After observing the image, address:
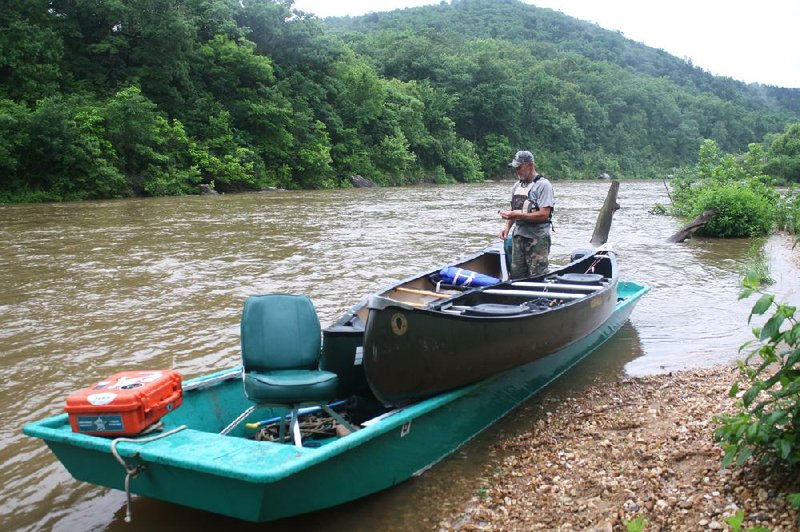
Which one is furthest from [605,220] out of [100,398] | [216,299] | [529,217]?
[100,398]

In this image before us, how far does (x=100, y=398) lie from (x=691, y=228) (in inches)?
583

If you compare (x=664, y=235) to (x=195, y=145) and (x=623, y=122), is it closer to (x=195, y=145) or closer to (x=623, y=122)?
(x=195, y=145)

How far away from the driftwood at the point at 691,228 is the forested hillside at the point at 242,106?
19600mm

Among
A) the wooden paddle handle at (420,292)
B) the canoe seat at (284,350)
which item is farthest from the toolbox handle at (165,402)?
the wooden paddle handle at (420,292)

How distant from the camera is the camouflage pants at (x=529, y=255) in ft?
24.2

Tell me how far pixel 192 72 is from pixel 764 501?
116 ft

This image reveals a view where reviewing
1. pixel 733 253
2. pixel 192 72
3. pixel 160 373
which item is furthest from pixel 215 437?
pixel 192 72

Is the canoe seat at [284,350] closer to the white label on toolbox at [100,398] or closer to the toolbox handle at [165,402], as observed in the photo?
the toolbox handle at [165,402]

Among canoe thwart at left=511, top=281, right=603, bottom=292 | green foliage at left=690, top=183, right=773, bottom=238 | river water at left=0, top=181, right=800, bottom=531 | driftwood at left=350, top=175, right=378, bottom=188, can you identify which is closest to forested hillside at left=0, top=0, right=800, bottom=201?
driftwood at left=350, top=175, right=378, bottom=188

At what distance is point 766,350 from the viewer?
299 cm

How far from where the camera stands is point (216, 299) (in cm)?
912

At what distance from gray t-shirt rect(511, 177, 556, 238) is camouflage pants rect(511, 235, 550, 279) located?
77 mm

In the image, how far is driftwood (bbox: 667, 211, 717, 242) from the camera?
50.8ft

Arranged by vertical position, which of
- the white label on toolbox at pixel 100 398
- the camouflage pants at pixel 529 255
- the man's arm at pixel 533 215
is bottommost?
the white label on toolbox at pixel 100 398
